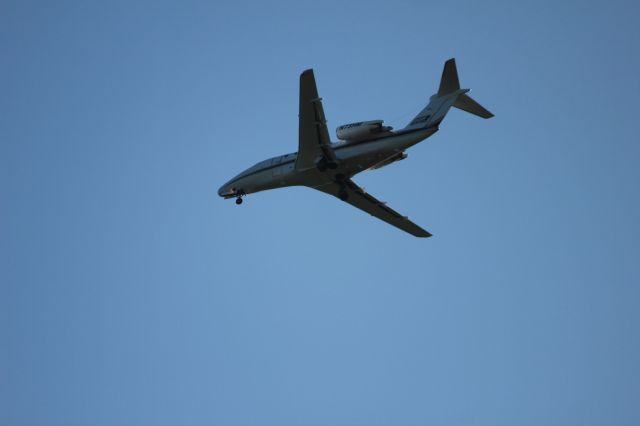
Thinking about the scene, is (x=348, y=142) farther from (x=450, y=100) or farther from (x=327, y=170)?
(x=450, y=100)

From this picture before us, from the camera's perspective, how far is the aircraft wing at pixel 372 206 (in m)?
45.3

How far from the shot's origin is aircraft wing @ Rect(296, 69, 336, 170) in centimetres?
3741

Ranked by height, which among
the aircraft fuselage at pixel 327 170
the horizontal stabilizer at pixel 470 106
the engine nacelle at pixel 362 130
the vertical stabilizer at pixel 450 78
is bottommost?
the aircraft fuselage at pixel 327 170

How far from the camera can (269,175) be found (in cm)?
4675

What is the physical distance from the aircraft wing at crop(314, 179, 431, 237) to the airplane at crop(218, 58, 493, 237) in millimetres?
68

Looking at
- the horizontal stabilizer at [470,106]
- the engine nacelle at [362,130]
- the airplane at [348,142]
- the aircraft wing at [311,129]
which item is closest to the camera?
the aircraft wing at [311,129]

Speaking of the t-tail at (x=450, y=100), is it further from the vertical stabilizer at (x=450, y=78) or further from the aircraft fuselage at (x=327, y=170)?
the aircraft fuselage at (x=327, y=170)

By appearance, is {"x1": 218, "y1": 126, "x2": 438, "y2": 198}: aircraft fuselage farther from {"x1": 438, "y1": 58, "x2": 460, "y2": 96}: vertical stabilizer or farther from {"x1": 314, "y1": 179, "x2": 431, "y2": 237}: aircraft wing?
{"x1": 438, "y1": 58, "x2": 460, "y2": 96}: vertical stabilizer

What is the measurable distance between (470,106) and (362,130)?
6.08 meters

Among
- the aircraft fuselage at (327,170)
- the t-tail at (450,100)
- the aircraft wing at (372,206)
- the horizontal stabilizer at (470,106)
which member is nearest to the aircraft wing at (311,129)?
the aircraft fuselage at (327,170)

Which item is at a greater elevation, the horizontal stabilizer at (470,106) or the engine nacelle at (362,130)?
the horizontal stabilizer at (470,106)

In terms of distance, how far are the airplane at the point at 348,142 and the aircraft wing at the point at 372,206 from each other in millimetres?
68

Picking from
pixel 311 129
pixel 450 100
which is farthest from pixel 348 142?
pixel 450 100

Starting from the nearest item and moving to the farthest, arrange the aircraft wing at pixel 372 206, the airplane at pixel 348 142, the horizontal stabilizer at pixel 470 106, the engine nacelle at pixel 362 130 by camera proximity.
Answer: the airplane at pixel 348 142 < the engine nacelle at pixel 362 130 < the horizontal stabilizer at pixel 470 106 < the aircraft wing at pixel 372 206
